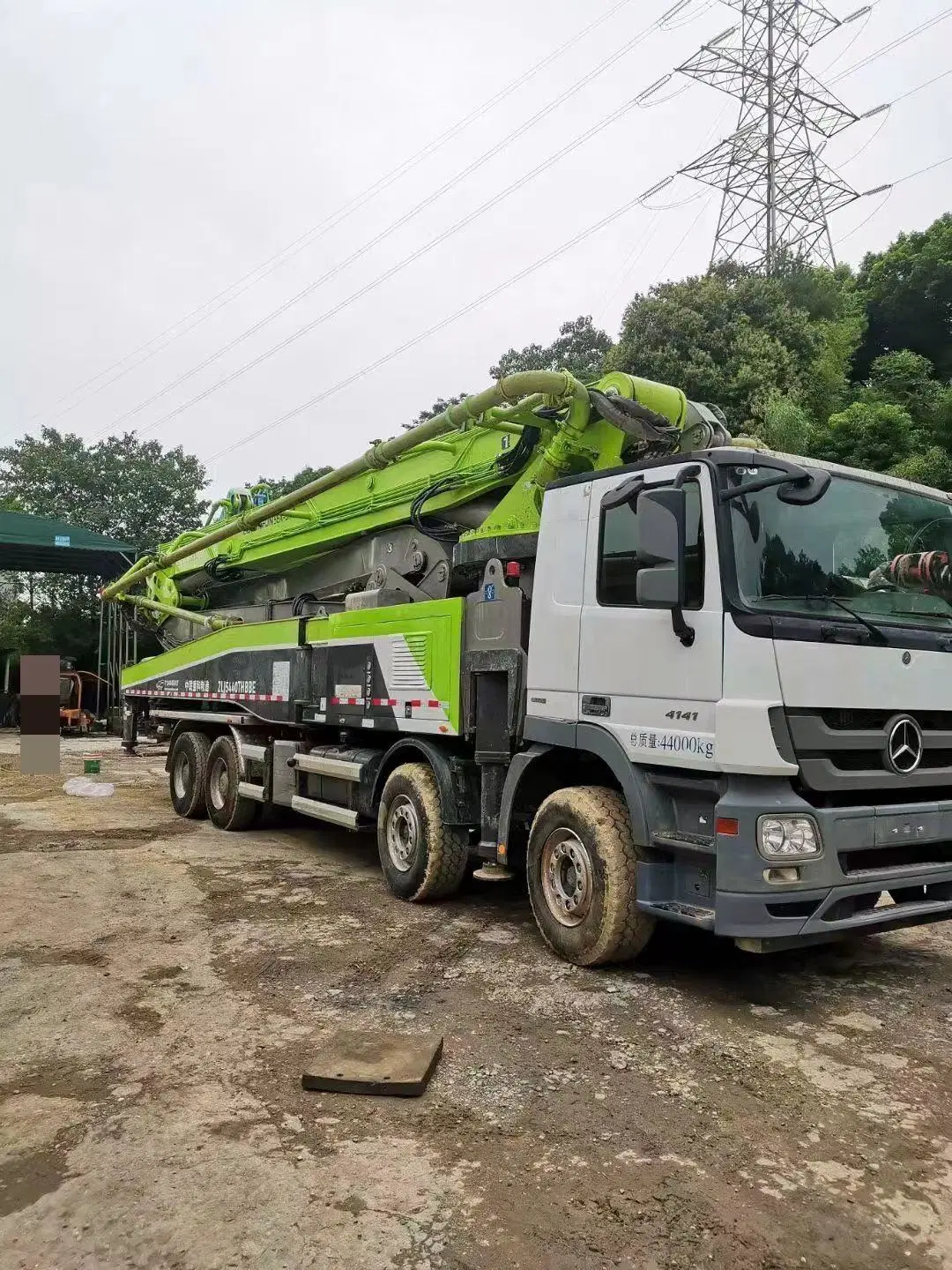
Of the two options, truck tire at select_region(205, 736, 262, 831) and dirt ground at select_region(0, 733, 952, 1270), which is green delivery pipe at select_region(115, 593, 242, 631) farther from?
dirt ground at select_region(0, 733, 952, 1270)

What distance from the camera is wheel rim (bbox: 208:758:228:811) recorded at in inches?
391

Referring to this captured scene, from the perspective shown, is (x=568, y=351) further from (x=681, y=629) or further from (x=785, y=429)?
(x=681, y=629)

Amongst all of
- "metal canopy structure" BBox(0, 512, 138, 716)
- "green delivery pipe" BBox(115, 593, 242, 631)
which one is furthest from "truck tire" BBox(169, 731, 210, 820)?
"metal canopy structure" BBox(0, 512, 138, 716)

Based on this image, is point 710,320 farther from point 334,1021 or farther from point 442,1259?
point 442,1259

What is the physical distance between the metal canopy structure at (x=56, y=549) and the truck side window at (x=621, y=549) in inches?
795

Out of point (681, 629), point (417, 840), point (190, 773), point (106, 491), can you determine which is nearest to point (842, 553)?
point (681, 629)

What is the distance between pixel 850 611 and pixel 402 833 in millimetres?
3568

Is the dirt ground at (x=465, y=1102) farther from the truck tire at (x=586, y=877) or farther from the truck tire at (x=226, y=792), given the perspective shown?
the truck tire at (x=226, y=792)

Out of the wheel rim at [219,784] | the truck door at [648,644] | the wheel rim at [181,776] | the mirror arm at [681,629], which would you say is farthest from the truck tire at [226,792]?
the mirror arm at [681,629]

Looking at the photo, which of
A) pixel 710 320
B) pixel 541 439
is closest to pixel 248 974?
pixel 541 439

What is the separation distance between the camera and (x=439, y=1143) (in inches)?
126

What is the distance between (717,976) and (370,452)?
4.85 m

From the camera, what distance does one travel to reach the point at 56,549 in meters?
22.8

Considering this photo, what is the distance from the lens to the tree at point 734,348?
18.5 m
